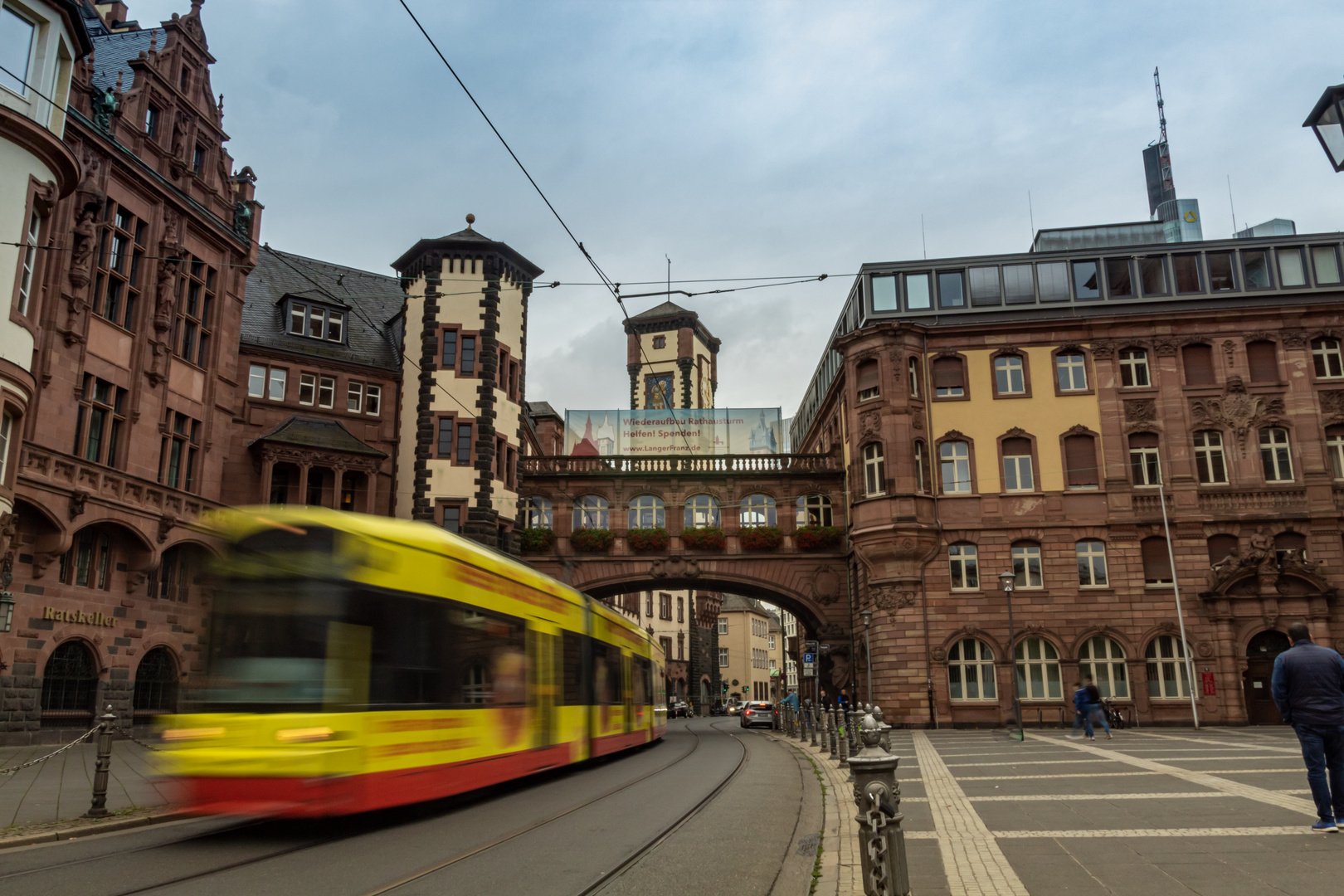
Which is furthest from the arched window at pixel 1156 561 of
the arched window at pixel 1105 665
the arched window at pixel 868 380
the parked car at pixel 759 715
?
the parked car at pixel 759 715

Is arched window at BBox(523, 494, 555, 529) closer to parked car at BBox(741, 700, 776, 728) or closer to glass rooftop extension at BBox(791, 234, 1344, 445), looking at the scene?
parked car at BBox(741, 700, 776, 728)

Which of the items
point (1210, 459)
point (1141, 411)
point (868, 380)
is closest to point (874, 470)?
point (868, 380)

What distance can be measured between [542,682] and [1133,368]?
2827cm

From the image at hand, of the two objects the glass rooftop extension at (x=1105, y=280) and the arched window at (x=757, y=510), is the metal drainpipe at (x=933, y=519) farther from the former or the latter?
the arched window at (x=757, y=510)

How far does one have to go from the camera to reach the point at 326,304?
123ft

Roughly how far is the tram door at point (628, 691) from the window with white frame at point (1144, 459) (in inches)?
813

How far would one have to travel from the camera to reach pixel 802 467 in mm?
41625

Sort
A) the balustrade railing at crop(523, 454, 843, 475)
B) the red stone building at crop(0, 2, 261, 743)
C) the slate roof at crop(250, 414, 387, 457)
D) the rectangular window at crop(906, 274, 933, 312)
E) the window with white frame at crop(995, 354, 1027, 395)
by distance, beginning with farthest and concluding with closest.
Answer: the balustrade railing at crop(523, 454, 843, 475), the rectangular window at crop(906, 274, 933, 312), the window with white frame at crop(995, 354, 1027, 395), the slate roof at crop(250, 414, 387, 457), the red stone building at crop(0, 2, 261, 743)

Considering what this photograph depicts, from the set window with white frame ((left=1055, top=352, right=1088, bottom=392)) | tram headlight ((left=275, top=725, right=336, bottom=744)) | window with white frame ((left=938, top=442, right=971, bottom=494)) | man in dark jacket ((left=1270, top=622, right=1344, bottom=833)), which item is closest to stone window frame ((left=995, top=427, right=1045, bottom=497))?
window with white frame ((left=938, top=442, right=971, bottom=494))

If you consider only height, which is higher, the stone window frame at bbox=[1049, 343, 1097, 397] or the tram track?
the stone window frame at bbox=[1049, 343, 1097, 397]

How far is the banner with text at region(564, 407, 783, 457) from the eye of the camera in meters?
44.1

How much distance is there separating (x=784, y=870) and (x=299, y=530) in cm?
569

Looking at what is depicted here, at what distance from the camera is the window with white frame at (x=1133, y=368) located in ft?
119

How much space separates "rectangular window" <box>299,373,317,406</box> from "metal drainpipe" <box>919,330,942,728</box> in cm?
2116
